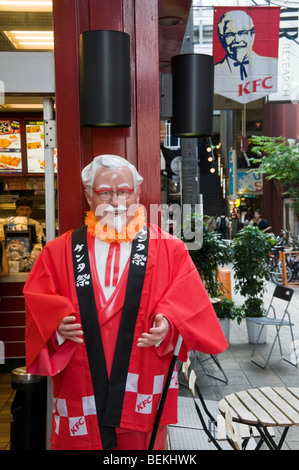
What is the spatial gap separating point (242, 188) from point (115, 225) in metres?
27.2

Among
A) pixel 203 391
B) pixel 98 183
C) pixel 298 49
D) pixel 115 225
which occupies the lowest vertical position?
pixel 203 391

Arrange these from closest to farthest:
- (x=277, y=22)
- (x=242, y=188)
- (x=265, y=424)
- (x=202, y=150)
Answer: (x=265, y=424), (x=277, y=22), (x=202, y=150), (x=242, y=188)

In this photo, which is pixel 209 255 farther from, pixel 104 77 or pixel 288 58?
pixel 288 58

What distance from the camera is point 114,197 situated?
2.52 meters

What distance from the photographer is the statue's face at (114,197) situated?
2.52 meters

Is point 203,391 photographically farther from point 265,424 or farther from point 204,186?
point 204,186

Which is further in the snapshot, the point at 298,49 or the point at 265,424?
the point at 298,49

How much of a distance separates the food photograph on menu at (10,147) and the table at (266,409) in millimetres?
4440

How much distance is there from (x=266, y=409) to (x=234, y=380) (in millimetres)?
2660

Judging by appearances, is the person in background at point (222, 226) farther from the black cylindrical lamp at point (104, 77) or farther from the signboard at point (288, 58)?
the black cylindrical lamp at point (104, 77)

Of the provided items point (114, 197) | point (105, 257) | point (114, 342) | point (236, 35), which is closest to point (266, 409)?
point (114, 342)

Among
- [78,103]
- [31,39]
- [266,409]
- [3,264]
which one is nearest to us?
[266,409]

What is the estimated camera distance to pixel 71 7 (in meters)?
3.16
